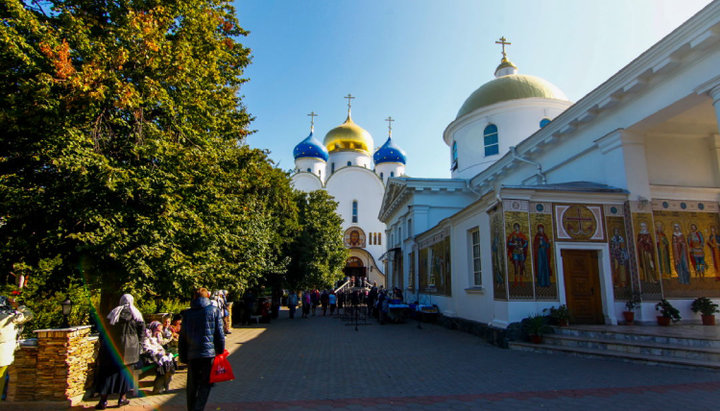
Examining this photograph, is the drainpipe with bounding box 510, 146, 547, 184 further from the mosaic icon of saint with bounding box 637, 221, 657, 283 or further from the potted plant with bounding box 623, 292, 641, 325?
the potted plant with bounding box 623, 292, 641, 325

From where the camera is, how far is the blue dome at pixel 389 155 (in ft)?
179

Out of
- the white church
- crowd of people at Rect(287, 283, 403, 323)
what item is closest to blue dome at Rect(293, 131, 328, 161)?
the white church

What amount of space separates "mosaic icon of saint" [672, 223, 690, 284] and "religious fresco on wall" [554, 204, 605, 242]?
6.86ft

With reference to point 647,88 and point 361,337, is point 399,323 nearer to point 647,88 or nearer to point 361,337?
point 361,337

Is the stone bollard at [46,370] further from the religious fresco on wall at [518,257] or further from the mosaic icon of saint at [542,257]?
the mosaic icon of saint at [542,257]

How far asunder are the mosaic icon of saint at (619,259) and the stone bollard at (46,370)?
482 inches

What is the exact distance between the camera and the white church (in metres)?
46.2

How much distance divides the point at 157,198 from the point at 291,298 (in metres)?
15.8

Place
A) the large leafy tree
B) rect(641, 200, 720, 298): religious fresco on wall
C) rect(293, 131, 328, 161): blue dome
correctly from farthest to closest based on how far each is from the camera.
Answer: rect(293, 131, 328, 161): blue dome
rect(641, 200, 720, 298): religious fresco on wall
the large leafy tree

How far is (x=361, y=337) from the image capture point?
13.4 metres

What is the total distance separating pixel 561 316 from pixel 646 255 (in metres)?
3.18

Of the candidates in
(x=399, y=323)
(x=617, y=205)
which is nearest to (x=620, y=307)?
(x=617, y=205)

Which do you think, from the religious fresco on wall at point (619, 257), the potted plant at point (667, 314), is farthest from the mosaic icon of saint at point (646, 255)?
the potted plant at point (667, 314)

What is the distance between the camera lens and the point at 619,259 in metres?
11.0
